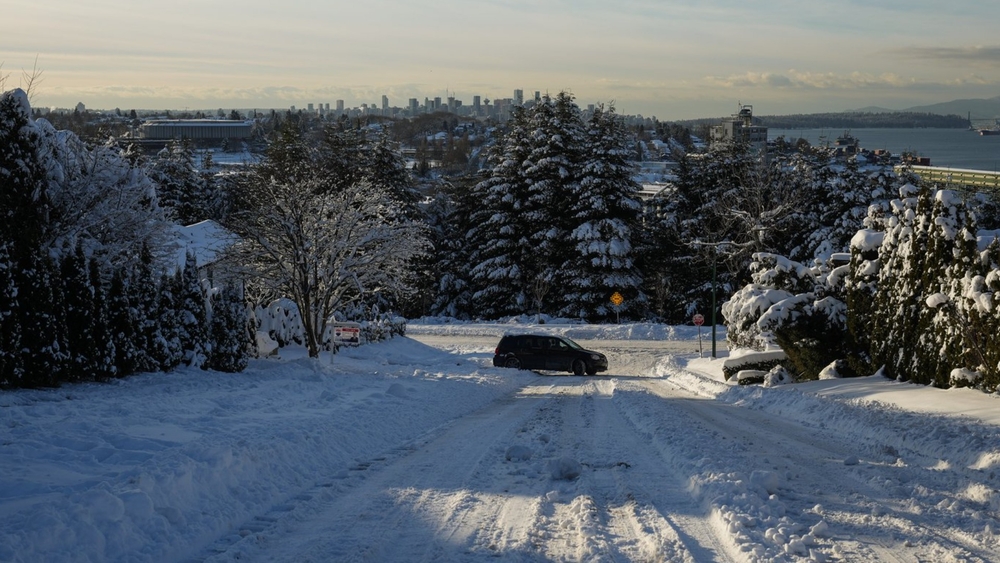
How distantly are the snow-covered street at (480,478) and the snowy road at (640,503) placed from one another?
34mm

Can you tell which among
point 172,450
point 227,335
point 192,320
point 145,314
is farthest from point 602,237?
point 172,450

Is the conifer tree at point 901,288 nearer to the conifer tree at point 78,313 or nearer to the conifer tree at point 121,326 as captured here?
the conifer tree at point 121,326

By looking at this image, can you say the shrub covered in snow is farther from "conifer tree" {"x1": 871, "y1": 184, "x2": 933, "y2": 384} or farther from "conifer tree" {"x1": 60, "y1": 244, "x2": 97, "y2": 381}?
"conifer tree" {"x1": 60, "y1": 244, "x2": 97, "y2": 381}

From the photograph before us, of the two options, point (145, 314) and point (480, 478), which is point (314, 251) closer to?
point (145, 314)

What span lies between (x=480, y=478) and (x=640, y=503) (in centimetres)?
227

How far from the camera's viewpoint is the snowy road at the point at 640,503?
25.6 ft

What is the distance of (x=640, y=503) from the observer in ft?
31.5

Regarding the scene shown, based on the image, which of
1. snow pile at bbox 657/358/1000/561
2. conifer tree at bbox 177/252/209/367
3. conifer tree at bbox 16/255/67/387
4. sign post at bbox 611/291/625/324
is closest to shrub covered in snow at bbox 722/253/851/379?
snow pile at bbox 657/358/1000/561

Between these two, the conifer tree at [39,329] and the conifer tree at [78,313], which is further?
the conifer tree at [78,313]

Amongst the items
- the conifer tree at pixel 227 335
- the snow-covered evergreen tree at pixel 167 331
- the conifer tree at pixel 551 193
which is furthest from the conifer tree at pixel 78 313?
the conifer tree at pixel 551 193

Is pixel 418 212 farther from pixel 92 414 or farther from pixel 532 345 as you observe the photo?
pixel 92 414

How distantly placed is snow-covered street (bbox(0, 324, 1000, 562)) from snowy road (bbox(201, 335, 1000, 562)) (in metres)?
0.03

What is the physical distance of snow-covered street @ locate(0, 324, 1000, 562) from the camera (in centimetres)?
783

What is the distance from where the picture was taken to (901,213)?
77.3ft
